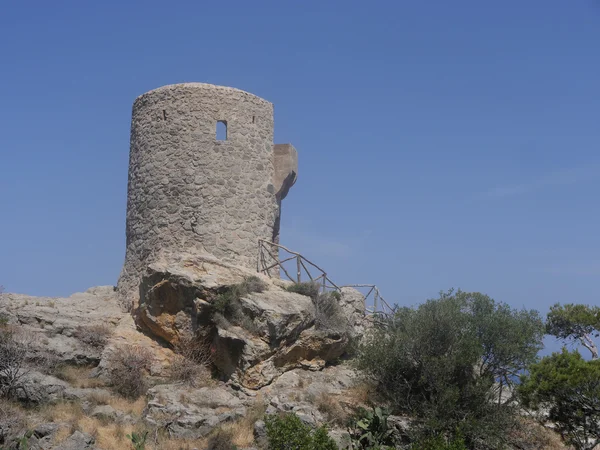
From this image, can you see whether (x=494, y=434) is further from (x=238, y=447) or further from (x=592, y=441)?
(x=238, y=447)

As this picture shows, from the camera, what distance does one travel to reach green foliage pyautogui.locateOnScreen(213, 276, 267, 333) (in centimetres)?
1805

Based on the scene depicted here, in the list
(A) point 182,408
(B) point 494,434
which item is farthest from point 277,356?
(B) point 494,434

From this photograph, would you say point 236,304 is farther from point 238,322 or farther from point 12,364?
point 12,364

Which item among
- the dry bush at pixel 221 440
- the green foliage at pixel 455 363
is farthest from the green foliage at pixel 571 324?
the dry bush at pixel 221 440

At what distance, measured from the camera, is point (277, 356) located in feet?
59.5

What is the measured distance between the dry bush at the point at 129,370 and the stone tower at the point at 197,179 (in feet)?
6.81

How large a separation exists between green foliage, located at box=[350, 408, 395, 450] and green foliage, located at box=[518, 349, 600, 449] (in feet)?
9.60

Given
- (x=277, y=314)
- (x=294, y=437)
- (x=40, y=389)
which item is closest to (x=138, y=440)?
(x=294, y=437)

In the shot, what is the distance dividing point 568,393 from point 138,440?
8592 millimetres

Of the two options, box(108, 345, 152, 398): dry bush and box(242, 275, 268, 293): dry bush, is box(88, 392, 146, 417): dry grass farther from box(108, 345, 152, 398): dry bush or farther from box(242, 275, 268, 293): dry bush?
box(242, 275, 268, 293): dry bush

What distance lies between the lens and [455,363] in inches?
673

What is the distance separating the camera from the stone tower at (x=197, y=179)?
20.2 m

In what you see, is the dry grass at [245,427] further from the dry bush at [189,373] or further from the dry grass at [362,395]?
the dry grass at [362,395]

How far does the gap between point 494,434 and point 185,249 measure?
28.4 ft
